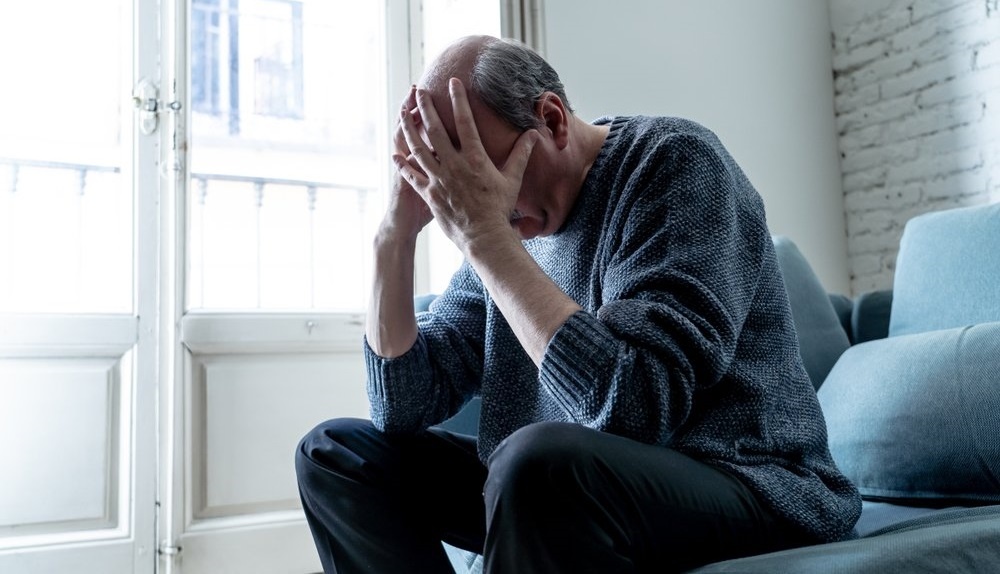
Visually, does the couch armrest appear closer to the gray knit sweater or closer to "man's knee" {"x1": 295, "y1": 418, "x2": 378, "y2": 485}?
the gray knit sweater

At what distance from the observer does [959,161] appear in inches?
107

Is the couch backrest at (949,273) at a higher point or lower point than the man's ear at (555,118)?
lower

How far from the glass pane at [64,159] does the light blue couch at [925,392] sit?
4.37ft

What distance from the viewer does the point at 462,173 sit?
103cm

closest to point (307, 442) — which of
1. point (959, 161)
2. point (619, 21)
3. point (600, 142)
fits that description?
point (600, 142)

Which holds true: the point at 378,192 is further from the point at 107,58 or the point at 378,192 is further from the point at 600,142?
the point at 600,142

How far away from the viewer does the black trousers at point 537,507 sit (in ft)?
2.51

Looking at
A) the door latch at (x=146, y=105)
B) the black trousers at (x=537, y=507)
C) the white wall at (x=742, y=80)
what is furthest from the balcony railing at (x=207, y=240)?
the black trousers at (x=537, y=507)

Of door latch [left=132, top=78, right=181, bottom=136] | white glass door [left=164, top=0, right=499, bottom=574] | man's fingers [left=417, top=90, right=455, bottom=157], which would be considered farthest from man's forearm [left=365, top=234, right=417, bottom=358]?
door latch [left=132, top=78, right=181, bottom=136]

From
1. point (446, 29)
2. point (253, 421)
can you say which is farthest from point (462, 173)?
point (446, 29)

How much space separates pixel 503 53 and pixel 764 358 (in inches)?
18.8

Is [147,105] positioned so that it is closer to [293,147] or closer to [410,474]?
[293,147]

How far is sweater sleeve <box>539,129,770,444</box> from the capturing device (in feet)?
2.89

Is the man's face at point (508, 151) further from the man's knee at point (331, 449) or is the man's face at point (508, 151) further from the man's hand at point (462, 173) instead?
the man's knee at point (331, 449)
